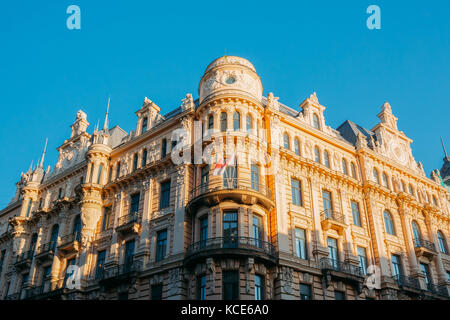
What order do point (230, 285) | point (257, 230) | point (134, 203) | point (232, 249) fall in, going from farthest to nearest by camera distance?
point (134, 203) → point (257, 230) → point (232, 249) → point (230, 285)

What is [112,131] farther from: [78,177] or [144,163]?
[144,163]

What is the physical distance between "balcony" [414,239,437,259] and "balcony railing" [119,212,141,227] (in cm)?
2441

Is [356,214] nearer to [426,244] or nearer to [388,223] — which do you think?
[388,223]

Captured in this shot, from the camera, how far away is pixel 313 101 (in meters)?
42.6

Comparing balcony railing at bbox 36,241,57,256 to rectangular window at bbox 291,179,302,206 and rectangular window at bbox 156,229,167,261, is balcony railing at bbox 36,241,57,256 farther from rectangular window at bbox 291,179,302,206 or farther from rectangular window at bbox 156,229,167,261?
rectangular window at bbox 291,179,302,206

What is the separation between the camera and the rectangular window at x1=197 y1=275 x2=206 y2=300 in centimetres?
2855

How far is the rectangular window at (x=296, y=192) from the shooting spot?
34.7 m

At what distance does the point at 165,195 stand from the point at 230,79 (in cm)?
1078

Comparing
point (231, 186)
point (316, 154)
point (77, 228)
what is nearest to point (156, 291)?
point (231, 186)

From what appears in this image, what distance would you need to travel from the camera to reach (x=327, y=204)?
121ft

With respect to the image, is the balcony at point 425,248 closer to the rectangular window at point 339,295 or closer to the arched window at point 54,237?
the rectangular window at point 339,295

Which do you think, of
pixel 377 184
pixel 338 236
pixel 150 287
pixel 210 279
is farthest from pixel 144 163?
pixel 377 184

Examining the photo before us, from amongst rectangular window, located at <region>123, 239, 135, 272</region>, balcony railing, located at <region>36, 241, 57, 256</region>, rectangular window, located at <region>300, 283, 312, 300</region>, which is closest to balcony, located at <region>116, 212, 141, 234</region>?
rectangular window, located at <region>123, 239, 135, 272</region>

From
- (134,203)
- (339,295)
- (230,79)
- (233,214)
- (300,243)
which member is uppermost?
(230,79)
